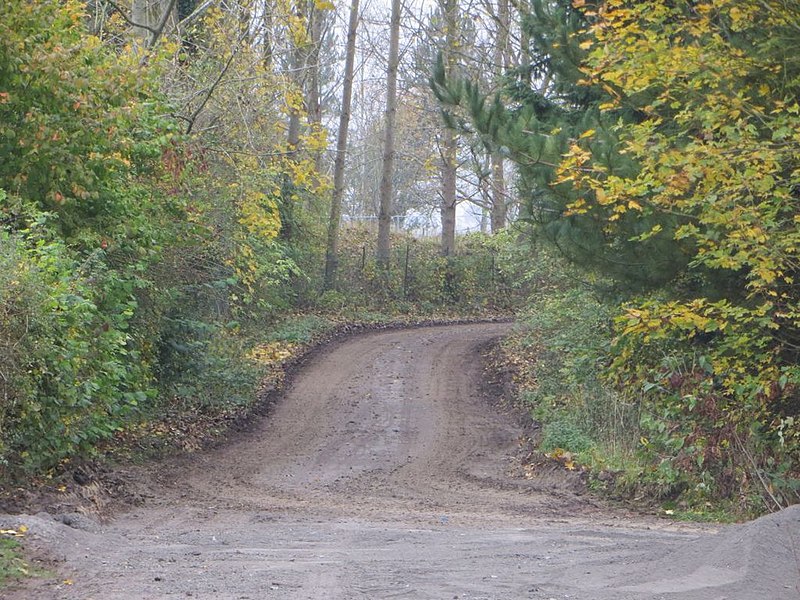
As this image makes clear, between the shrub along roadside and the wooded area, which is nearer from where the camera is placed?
the wooded area

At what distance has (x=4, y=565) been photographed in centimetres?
707

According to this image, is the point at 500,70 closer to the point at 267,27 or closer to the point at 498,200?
the point at 498,200

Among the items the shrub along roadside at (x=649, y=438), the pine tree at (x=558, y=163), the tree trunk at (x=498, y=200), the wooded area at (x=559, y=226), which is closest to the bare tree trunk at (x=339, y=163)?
the tree trunk at (x=498, y=200)

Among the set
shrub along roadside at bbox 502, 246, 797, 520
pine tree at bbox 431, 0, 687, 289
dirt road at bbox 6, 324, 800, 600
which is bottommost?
dirt road at bbox 6, 324, 800, 600

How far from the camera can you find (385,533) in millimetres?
9477

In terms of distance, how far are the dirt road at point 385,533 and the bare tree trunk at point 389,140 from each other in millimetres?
16330

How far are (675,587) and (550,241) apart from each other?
726 centimetres

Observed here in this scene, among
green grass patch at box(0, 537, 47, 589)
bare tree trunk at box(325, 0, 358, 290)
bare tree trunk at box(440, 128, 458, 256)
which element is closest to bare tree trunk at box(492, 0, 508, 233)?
bare tree trunk at box(440, 128, 458, 256)

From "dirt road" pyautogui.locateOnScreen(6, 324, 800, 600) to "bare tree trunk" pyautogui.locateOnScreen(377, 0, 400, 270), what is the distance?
1633 centimetres

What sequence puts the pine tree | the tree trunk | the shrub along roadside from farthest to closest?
the tree trunk < the pine tree < the shrub along roadside

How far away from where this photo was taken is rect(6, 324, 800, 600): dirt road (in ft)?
23.1

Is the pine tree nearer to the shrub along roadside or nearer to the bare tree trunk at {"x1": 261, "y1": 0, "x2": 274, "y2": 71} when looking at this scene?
the shrub along roadside

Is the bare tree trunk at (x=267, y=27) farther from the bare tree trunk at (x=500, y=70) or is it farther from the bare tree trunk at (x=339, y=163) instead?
the bare tree trunk at (x=339, y=163)

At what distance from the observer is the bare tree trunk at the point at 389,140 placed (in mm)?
33656
